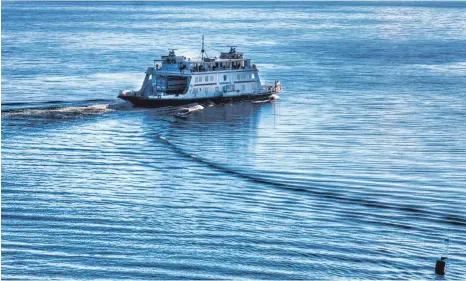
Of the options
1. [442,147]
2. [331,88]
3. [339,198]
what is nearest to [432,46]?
Result: [331,88]

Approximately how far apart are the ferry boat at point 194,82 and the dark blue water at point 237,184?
2.06 metres

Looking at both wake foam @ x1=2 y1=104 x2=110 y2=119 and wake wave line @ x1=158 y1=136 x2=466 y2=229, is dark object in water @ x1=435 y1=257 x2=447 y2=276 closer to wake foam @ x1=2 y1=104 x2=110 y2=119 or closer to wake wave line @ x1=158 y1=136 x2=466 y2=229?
wake wave line @ x1=158 y1=136 x2=466 y2=229

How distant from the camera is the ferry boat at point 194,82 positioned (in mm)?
89988

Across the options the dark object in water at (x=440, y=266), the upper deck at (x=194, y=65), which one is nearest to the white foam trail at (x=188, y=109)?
the upper deck at (x=194, y=65)

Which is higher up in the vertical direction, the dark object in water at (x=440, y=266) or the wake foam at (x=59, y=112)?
the dark object in water at (x=440, y=266)

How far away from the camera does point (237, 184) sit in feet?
180

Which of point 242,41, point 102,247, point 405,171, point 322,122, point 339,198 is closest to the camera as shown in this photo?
point 102,247

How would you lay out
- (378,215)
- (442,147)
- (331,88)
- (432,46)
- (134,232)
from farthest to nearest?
(432,46)
(331,88)
(442,147)
(378,215)
(134,232)

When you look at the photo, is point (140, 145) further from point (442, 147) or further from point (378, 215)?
point (378, 215)

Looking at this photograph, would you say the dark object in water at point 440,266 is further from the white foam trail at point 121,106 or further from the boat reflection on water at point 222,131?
the white foam trail at point 121,106

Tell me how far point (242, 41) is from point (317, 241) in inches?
6064

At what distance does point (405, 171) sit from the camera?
5825 centimetres

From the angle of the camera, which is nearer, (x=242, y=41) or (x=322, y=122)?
(x=322, y=122)

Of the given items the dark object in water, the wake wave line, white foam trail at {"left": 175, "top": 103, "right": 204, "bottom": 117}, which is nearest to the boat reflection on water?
white foam trail at {"left": 175, "top": 103, "right": 204, "bottom": 117}
